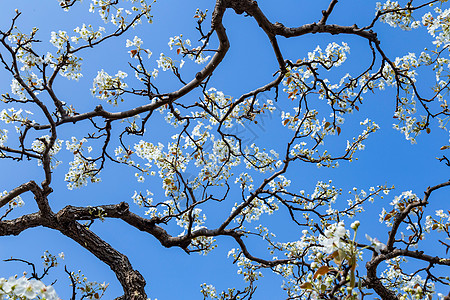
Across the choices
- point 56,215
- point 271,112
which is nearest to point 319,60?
point 271,112

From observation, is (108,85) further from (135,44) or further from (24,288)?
(24,288)

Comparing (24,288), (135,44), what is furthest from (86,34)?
(24,288)

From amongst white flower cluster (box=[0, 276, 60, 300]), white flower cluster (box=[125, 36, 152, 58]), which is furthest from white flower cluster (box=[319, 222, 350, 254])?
white flower cluster (box=[125, 36, 152, 58])

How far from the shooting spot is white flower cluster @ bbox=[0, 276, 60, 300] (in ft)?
5.62

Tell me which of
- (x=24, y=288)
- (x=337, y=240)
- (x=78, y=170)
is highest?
(x=78, y=170)

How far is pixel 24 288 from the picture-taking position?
68.7 inches

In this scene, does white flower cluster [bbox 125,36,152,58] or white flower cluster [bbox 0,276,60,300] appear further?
white flower cluster [bbox 125,36,152,58]

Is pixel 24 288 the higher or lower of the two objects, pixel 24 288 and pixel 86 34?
the lower

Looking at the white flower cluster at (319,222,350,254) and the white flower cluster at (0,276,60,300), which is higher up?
the white flower cluster at (319,222,350,254)

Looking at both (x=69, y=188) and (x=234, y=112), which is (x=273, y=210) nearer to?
(x=234, y=112)

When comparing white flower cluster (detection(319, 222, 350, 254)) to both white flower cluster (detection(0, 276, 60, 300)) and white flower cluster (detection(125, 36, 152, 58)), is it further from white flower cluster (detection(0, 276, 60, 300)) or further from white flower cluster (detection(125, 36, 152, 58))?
white flower cluster (detection(125, 36, 152, 58))

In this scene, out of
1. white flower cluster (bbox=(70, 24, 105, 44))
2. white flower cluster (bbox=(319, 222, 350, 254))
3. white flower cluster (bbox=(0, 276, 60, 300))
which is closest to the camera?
white flower cluster (bbox=(319, 222, 350, 254))

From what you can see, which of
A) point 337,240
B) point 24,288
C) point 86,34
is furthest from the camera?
point 86,34

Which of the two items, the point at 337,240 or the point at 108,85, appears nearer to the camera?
the point at 337,240
